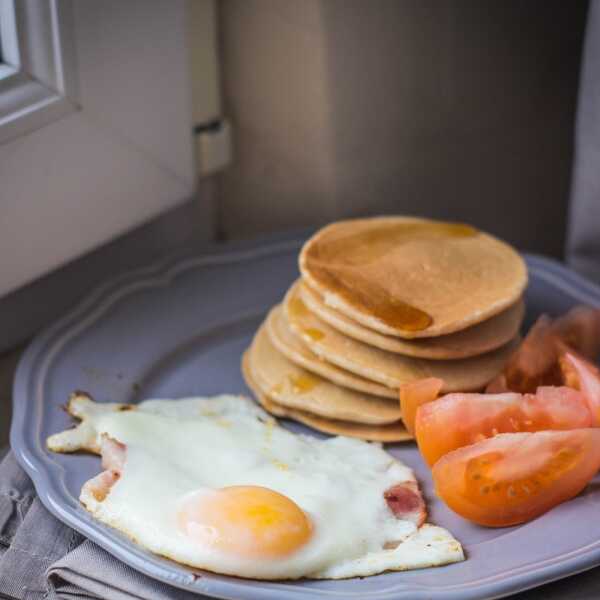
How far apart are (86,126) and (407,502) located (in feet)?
2.42

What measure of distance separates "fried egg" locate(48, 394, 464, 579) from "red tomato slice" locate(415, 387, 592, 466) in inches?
2.9

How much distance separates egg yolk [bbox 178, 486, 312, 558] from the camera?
1.06m

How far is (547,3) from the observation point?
70.9 inches

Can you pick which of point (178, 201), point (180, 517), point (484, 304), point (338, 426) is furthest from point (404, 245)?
point (180, 517)

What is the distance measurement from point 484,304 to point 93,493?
1.82 ft

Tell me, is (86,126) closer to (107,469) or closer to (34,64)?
(34,64)

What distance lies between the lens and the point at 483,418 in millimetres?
1207

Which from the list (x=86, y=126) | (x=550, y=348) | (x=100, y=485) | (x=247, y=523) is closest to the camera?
(x=247, y=523)

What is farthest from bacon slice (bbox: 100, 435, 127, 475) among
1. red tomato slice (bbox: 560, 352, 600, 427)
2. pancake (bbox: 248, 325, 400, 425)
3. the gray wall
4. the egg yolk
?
the gray wall

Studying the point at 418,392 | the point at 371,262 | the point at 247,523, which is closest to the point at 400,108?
the point at 371,262

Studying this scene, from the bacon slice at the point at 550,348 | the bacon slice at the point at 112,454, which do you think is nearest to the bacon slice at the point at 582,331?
the bacon slice at the point at 550,348

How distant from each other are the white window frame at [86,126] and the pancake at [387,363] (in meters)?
0.40

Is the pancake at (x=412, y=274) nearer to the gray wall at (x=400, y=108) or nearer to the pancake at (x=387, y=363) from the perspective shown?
the pancake at (x=387, y=363)

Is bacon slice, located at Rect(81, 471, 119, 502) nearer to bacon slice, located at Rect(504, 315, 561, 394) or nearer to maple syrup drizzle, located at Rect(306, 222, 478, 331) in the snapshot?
maple syrup drizzle, located at Rect(306, 222, 478, 331)
